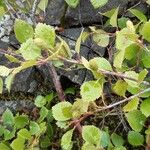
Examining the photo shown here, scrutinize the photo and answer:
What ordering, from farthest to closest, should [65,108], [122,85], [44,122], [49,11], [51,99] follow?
[49,11]
[51,99]
[44,122]
[65,108]
[122,85]

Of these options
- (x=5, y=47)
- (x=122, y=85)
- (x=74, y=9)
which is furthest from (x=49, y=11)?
(x=122, y=85)

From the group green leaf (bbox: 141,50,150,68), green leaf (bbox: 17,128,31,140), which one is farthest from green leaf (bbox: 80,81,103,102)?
green leaf (bbox: 17,128,31,140)

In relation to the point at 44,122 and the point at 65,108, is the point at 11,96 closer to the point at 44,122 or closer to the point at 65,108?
the point at 44,122

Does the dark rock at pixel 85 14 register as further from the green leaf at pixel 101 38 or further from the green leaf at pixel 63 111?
the green leaf at pixel 63 111

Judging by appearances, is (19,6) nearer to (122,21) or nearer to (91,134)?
(122,21)

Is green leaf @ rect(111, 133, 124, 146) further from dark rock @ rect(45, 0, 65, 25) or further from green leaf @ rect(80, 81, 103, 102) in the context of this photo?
dark rock @ rect(45, 0, 65, 25)

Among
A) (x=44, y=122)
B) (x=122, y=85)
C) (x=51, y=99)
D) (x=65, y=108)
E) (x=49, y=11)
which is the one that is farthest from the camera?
(x=49, y=11)

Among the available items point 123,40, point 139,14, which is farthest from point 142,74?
point 139,14

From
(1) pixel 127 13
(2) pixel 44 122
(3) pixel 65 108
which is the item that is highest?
(1) pixel 127 13
